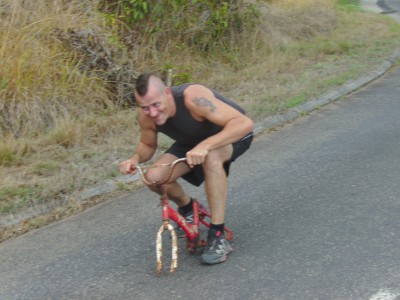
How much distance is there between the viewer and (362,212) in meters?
5.21

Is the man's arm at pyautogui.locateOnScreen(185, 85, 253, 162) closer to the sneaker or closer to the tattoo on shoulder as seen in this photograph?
the tattoo on shoulder

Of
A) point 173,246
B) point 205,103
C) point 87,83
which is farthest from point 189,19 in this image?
point 173,246

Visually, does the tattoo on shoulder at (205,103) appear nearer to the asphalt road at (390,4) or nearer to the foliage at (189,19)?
the foliage at (189,19)

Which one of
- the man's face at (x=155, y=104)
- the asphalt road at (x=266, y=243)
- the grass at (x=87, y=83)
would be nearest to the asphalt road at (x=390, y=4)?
the grass at (x=87, y=83)

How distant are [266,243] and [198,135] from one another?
99cm

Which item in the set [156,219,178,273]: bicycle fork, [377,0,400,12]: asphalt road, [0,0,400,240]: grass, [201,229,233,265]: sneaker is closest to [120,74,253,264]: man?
[201,229,233,265]: sneaker

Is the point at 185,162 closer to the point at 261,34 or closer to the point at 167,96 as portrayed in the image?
the point at 167,96

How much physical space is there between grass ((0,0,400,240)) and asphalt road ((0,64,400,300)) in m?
0.56

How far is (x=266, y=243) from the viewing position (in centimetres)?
477

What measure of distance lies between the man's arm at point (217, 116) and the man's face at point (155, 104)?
17 cm

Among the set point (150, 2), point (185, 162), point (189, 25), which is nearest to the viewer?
point (185, 162)

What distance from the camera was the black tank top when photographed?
4.32m

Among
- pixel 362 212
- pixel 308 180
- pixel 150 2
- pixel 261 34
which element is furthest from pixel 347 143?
pixel 261 34

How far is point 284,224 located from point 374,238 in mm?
742
